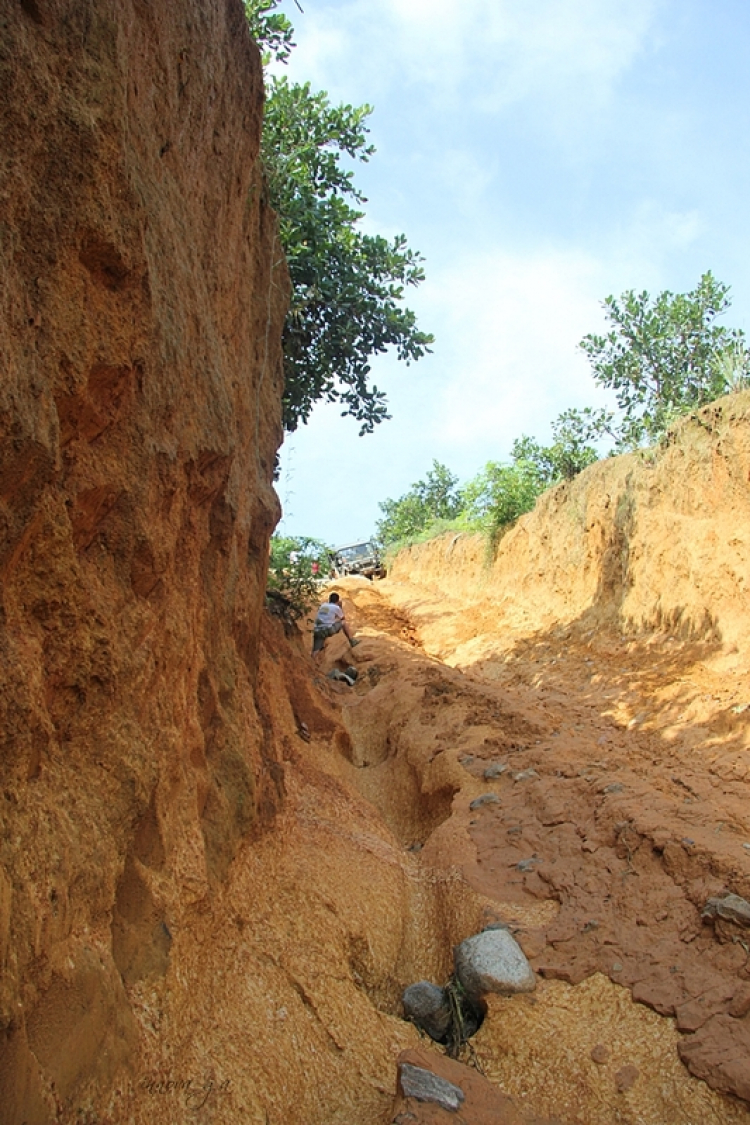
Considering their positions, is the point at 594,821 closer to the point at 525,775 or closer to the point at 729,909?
the point at 525,775

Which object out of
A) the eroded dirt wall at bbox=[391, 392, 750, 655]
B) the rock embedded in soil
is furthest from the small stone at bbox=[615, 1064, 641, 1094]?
the eroded dirt wall at bbox=[391, 392, 750, 655]

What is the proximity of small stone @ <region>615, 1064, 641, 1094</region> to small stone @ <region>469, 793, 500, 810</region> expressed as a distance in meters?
2.45

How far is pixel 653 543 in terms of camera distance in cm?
1031

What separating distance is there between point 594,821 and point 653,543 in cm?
651

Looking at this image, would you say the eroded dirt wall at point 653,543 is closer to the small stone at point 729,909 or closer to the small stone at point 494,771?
the small stone at point 494,771

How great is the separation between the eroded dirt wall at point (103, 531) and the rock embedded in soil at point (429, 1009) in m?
1.11

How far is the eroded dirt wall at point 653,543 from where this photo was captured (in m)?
8.72

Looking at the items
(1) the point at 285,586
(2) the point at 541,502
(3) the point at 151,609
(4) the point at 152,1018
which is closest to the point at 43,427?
(3) the point at 151,609

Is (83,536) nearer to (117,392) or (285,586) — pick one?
(117,392)

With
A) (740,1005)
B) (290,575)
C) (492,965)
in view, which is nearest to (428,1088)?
(492,965)

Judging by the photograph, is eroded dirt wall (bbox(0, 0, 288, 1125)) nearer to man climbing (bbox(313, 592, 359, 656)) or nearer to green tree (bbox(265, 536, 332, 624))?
green tree (bbox(265, 536, 332, 624))

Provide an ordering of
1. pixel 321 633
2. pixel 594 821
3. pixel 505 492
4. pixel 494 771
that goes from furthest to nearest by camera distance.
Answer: pixel 505 492
pixel 321 633
pixel 494 771
pixel 594 821

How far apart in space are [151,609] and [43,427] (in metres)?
0.98

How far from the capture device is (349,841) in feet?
14.5
